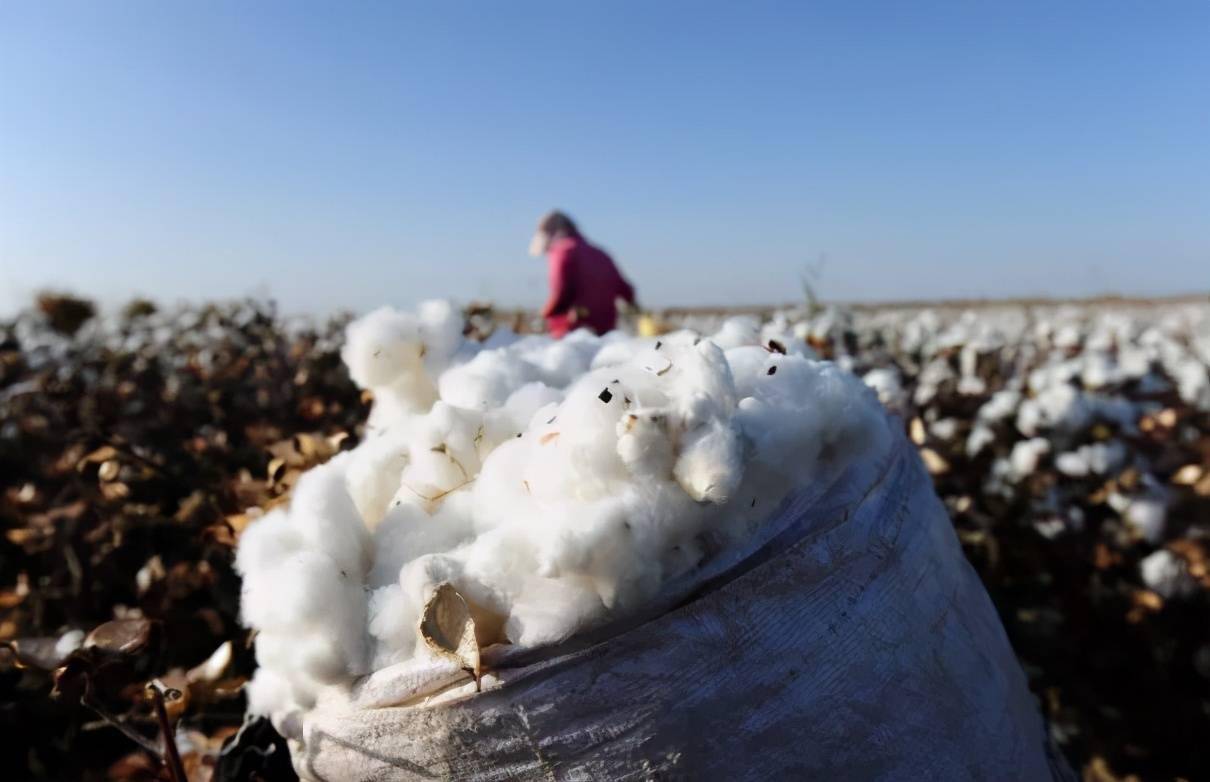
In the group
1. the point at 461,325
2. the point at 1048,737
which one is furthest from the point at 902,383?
the point at 461,325

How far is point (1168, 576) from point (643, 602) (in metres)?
2.21

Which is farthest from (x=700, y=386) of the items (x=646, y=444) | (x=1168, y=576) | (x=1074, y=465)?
(x=1074, y=465)

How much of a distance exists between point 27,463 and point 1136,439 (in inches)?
162

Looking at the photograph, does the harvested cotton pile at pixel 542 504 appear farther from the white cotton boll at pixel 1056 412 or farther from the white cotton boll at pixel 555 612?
the white cotton boll at pixel 1056 412

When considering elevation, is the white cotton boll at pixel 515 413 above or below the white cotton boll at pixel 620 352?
below

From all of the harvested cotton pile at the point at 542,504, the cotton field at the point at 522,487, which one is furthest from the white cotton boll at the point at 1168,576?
the harvested cotton pile at the point at 542,504

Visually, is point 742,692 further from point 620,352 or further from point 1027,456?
point 1027,456

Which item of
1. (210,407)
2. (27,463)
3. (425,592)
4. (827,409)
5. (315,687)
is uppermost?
(827,409)

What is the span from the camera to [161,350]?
438cm

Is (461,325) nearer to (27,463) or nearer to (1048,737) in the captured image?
(1048,737)

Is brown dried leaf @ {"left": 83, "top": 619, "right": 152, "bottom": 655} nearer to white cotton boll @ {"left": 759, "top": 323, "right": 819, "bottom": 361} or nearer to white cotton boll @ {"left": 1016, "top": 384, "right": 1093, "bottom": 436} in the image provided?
white cotton boll @ {"left": 759, "top": 323, "right": 819, "bottom": 361}

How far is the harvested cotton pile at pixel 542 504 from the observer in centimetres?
81

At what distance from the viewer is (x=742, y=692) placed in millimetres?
832

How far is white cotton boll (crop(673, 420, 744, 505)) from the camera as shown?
81 cm
